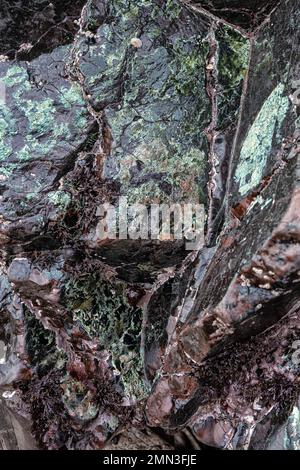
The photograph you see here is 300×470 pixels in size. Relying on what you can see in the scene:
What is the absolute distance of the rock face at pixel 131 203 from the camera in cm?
393

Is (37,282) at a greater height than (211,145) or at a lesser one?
lesser

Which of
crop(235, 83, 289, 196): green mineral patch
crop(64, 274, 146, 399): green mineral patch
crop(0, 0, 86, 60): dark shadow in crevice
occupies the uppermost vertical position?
crop(0, 0, 86, 60): dark shadow in crevice

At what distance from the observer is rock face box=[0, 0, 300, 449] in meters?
3.93

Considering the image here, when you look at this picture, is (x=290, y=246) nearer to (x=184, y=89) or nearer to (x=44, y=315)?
(x=184, y=89)

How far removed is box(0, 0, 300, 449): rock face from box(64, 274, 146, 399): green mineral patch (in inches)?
0.4

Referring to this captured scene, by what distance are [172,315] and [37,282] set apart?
108cm

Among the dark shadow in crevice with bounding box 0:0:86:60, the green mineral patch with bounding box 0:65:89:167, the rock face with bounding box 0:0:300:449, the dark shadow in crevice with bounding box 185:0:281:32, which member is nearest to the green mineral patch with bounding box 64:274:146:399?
the rock face with bounding box 0:0:300:449

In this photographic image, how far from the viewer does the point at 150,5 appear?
167 inches

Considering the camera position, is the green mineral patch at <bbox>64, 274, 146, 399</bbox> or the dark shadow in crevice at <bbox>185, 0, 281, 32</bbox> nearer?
the dark shadow in crevice at <bbox>185, 0, 281, 32</bbox>

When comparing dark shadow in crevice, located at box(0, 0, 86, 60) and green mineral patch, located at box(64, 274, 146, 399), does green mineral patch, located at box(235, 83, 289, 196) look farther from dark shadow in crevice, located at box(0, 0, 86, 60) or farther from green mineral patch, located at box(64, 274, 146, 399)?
dark shadow in crevice, located at box(0, 0, 86, 60)

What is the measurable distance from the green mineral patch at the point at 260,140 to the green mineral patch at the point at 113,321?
53.0 inches

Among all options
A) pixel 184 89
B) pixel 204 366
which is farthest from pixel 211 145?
pixel 204 366

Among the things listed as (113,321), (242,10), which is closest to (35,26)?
(242,10)

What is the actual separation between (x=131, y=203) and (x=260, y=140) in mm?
1018
